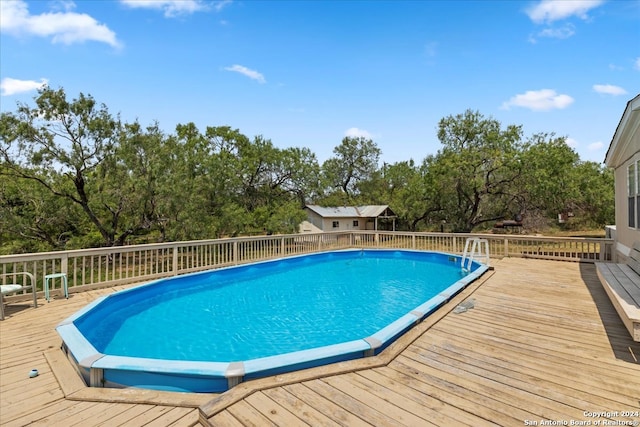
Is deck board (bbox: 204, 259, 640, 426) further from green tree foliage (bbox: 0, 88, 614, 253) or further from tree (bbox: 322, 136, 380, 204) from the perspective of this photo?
tree (bbox: 322, 136, 380, 204)

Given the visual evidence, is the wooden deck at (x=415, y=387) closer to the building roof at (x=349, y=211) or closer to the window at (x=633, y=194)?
the window at (x=633, y=194)

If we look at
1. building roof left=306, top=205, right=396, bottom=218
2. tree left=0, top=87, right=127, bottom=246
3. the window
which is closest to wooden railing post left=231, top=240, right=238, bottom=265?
tree left=0, top=87, right=127, bottom=246

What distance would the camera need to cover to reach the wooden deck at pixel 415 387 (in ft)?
6.74

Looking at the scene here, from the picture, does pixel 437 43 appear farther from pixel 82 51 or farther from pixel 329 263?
pixel 82 51

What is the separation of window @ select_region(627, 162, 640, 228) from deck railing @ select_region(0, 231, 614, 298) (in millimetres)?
2131

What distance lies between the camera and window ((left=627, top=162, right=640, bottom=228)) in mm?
5379

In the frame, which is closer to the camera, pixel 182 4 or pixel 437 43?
pixel 182 4

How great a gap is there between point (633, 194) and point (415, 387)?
6243mm

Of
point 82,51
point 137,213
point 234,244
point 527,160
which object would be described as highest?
point 82,51

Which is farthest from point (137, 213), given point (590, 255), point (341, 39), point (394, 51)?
point (590, 255)

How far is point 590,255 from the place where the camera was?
28.0 ft

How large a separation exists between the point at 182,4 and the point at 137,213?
25.8 feet

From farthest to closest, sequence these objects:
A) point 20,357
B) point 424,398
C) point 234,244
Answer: point 234,244 < point 20,357 < point 424,398

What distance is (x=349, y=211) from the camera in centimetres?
2533
